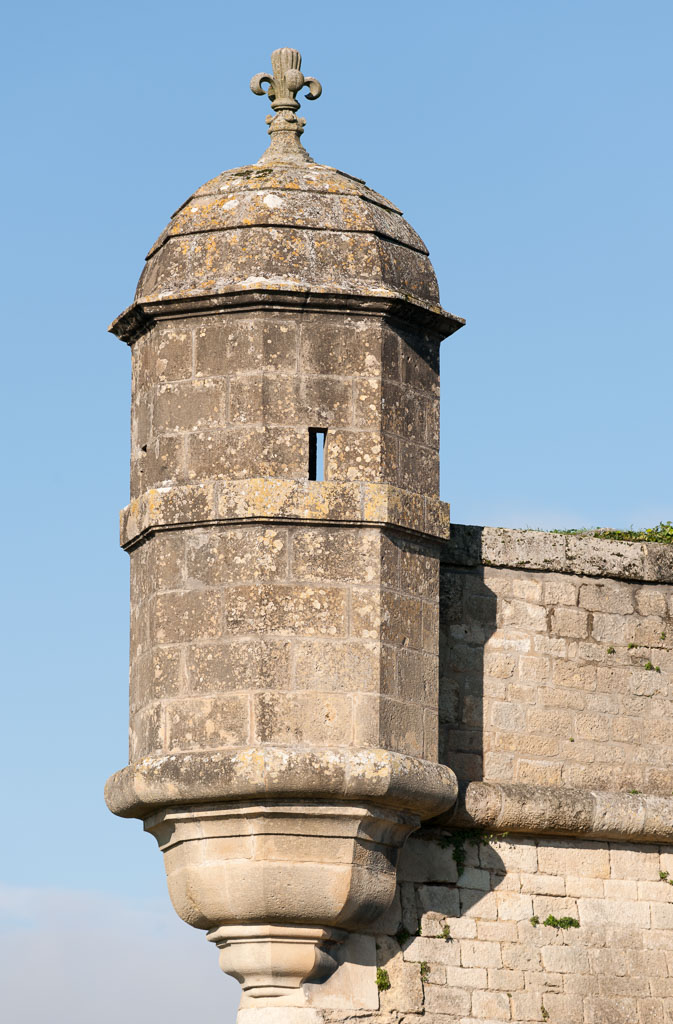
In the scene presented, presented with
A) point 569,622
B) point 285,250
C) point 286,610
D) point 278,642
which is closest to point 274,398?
point 285,250

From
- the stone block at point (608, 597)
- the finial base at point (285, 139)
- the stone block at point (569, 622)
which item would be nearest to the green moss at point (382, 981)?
the stone block at point (569, 622)

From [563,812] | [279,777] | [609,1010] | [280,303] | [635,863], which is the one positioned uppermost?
[280,303]

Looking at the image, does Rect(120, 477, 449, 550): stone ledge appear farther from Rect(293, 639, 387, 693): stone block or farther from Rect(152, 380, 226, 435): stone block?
Rect(293, 639, 387, 693): stone block

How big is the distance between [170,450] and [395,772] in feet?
5.80

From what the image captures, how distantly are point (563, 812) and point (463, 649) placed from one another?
0.91 m

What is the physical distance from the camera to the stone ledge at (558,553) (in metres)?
10.4

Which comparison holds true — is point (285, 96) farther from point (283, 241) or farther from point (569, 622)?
→ point (569, 622)

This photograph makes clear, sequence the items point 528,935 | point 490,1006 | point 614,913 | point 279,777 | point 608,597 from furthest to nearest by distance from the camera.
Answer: point 608,597 → point 614,913 → point 528,935 → point 490,1006 → point 279,777

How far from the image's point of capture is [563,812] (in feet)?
33.3

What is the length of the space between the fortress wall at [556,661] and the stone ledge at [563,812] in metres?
0.14

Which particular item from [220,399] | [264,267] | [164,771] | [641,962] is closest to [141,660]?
[164,771]

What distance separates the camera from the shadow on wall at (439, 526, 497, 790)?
1018 cm

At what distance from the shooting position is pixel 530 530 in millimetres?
10586

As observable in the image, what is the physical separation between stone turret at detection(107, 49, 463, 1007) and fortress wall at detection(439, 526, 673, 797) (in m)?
0.60
